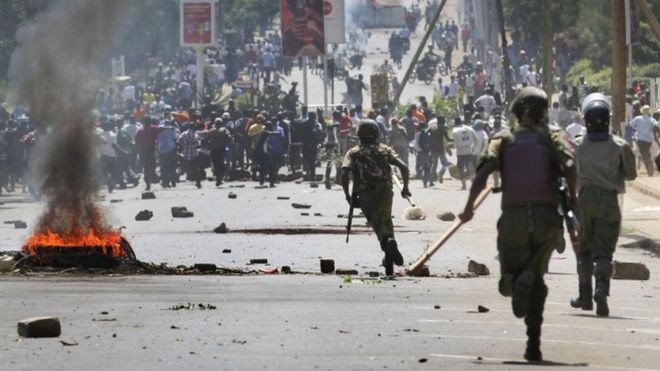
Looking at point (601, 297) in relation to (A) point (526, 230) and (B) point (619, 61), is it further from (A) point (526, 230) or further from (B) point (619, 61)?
(B) point (619, 61)

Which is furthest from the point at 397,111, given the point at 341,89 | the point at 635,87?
the point at 341,89

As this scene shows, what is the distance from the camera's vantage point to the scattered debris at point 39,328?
12.3m

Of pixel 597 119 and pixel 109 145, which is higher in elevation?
pixel 597 119

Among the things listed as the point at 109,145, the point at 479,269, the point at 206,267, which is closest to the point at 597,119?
the point at 479,269

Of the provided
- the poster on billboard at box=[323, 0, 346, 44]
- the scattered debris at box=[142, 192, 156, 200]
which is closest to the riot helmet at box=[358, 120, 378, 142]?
the scattered debris at box=[142, 192, 156, 200]

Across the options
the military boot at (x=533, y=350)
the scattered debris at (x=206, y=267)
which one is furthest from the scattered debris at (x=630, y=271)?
the military boot at (x=533, y=350)

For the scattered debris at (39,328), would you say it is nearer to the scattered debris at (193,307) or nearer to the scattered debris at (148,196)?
the scattered debris at (193,307)

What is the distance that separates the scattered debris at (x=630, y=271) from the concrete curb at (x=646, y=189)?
1690cm

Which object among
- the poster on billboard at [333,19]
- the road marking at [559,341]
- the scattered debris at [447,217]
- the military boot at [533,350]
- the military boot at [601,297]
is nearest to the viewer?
the military boot at [533,350]

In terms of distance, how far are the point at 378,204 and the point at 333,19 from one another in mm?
43357

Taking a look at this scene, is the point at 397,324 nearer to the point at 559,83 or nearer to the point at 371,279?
the point at 371,279

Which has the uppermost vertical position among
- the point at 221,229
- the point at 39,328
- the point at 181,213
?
the point at 39,328

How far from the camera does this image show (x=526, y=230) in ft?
36.9

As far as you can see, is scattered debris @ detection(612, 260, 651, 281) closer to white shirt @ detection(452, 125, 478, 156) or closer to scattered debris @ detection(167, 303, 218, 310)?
scattered debris @ detection(167, 303, 218, 310)
